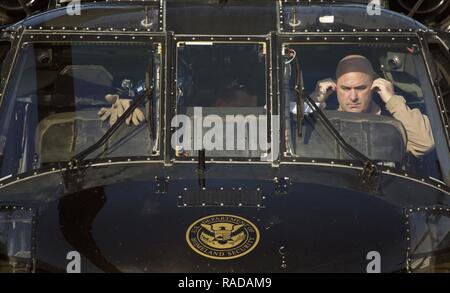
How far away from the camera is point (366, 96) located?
7.88 m

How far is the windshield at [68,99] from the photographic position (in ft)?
25.0

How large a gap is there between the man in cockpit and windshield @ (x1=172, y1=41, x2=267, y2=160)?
399mm

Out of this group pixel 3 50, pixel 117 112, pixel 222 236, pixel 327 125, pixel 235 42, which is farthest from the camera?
pixel 3 50

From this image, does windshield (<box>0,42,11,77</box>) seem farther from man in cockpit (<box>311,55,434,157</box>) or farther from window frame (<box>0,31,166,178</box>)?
man in cockpit (<box>311,55,434,157</box>)

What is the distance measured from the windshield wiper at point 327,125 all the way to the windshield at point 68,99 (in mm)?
846

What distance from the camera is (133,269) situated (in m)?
6.25

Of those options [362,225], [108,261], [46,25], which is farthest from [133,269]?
[46,25]

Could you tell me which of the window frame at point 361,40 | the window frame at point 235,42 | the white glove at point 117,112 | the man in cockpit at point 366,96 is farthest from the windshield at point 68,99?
the man in cockpit at point 366,96

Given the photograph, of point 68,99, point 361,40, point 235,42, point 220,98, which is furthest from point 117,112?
point 361,40

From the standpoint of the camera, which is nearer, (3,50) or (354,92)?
(354,92)

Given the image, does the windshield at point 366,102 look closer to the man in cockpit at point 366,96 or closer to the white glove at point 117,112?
the man in cockpit at point 366,96

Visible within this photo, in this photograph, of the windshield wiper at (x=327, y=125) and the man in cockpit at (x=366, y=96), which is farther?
the man in cockpit at (x=366, y=96)

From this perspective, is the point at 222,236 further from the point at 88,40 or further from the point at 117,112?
the point at 88,40

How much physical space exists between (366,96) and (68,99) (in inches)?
72.2
